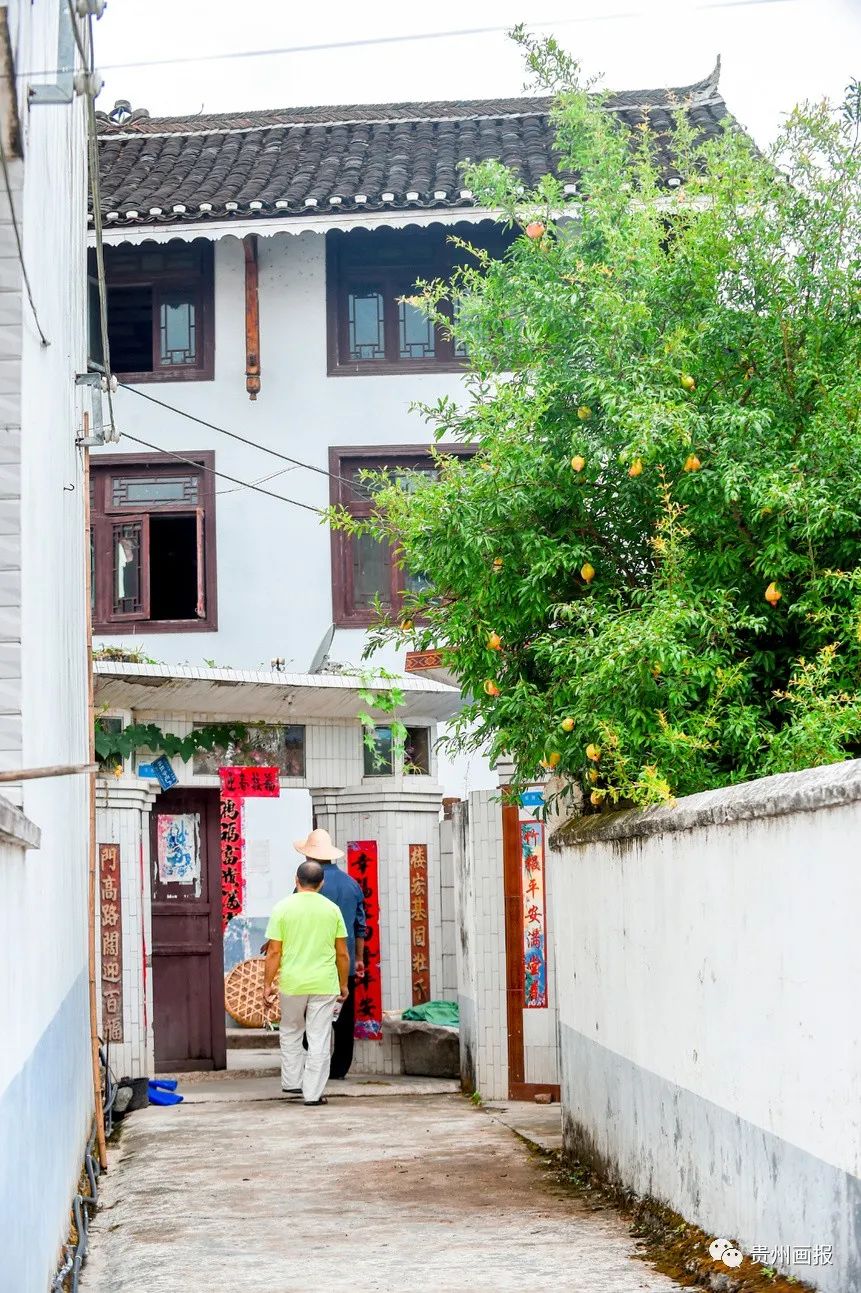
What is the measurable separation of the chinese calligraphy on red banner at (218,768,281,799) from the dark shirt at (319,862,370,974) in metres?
1.09

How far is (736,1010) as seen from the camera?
5.80 metres

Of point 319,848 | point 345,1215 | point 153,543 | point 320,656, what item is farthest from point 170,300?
point 345,1215

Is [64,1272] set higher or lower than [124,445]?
lower

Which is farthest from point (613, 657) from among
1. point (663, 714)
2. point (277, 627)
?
point (277, 627)

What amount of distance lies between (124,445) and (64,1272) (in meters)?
11.4

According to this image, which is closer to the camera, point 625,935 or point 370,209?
point 625,935

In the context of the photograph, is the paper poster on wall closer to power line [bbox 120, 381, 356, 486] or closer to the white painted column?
the white painted column

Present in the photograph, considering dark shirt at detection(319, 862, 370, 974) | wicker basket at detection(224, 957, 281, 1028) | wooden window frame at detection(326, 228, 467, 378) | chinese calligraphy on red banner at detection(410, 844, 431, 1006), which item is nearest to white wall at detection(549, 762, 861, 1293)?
dark shirt at detection(319, 862, 370, 974)

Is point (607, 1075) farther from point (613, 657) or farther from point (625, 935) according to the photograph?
point (613, 657)

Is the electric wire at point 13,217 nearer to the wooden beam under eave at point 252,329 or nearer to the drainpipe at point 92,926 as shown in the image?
the drainpipe at point 92,926

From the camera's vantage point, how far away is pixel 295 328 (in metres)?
17.1

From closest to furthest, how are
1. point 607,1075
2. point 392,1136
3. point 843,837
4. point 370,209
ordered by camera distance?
point 843,837 < point 607,1075 < point 392,1136 < point 370,209

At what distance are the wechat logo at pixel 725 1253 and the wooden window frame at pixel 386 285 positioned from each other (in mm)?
12023

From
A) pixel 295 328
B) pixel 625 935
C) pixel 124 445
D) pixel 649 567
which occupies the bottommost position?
pixel 625 935
